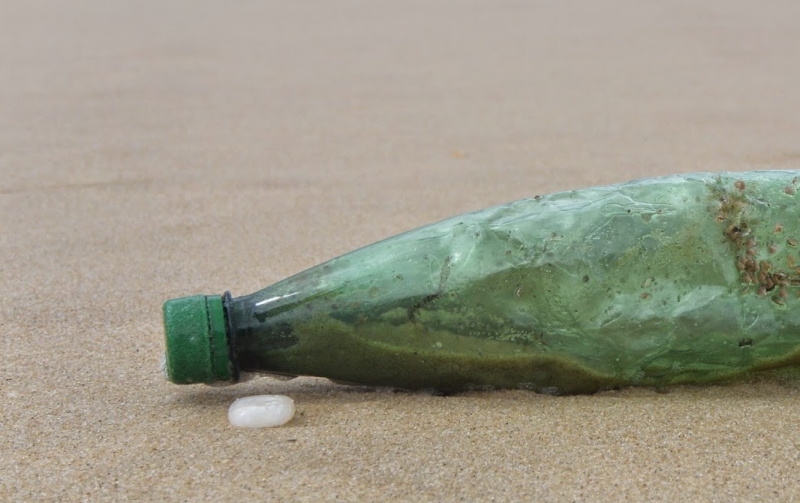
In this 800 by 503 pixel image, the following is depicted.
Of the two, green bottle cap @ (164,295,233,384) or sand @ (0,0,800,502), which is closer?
sand @ (0,0,800,502)

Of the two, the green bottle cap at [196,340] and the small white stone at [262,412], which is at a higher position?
the green bottle cap at [196,340]

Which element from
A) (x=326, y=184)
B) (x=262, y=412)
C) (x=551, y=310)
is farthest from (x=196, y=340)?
(x=326, y=184)

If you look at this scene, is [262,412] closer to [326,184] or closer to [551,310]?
[551,310]

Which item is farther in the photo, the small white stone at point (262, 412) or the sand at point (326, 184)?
the small white stone at point (262, 412)

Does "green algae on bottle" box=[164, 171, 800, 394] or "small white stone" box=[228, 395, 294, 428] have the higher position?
"green algae on bottle" box=[164, 171, 800, 394]

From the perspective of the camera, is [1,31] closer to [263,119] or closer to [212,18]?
[212,18]
